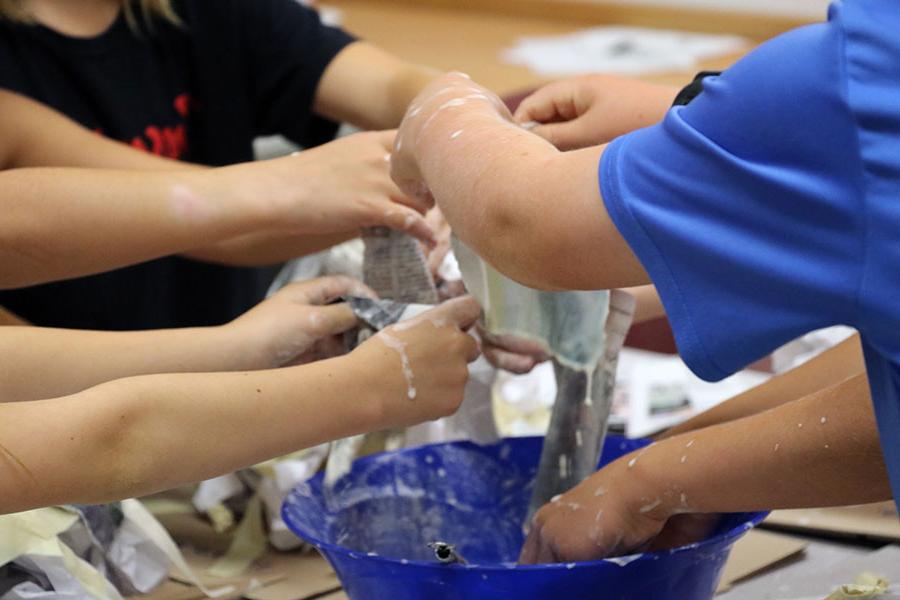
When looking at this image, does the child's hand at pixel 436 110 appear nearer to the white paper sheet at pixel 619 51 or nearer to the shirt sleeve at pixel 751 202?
the shirt sleeve at pixel 751 202

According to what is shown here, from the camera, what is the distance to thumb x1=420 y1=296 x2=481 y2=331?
94 cm

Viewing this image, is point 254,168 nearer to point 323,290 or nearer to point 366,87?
point 323,290

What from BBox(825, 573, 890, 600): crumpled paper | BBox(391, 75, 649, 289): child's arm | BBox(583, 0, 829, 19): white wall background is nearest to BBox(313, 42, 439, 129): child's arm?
BBox(391, 75, 649, 289): child's arm

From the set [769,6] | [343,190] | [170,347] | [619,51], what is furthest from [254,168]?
[769,6]

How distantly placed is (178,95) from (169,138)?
0.18ft

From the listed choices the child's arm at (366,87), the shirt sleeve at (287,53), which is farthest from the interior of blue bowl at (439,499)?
the shirt sleeve at (287,53)

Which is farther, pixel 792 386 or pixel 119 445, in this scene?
pixel 792 386

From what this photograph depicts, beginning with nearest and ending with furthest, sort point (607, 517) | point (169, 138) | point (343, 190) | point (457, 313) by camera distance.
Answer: point (607, 517) < point (457, 313) < point (343, 190) < point (169, 138)

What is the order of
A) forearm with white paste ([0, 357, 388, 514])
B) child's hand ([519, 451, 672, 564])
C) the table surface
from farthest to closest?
1. the table surface
2. child's hand ([519, 451, 672, 564])
3. forearm with white paste ([0, 357, 388, 514])

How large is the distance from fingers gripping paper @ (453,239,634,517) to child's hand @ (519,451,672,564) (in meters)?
0.08

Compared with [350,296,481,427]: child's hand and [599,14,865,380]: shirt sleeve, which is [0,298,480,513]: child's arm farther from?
[599,14,865,380]: shirt sleeve

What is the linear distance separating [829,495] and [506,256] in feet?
0.91

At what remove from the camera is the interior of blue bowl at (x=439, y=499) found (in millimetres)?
983

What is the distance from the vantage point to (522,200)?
66 cm
